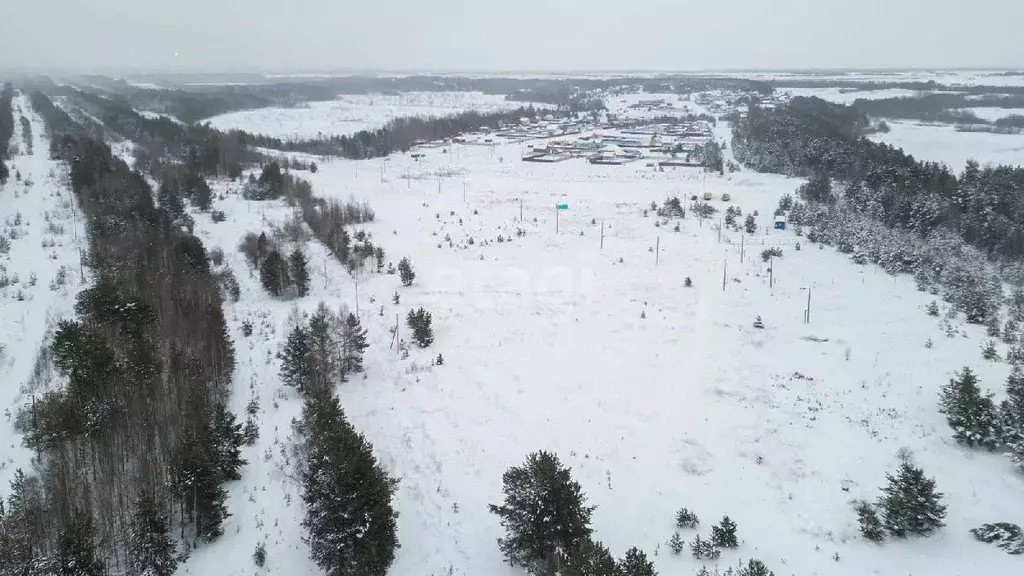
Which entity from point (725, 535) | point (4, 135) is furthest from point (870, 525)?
point (4, 135)

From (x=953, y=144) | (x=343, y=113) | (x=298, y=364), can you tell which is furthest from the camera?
(x=343, y=113)

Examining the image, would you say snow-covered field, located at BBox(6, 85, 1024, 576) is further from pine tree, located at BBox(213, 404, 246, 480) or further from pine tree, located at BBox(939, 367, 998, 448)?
pine tree, located at BBox(939, 367, 998, 448)

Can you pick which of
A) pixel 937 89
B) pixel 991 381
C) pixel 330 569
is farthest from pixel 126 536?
pixel 937 89

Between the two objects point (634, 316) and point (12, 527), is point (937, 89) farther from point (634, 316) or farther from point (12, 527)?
point (12, 527)

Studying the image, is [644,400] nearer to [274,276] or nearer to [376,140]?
[274,276]

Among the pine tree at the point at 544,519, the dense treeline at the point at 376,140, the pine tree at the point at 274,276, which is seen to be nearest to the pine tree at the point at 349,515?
the pine tree at the point at 544,519
